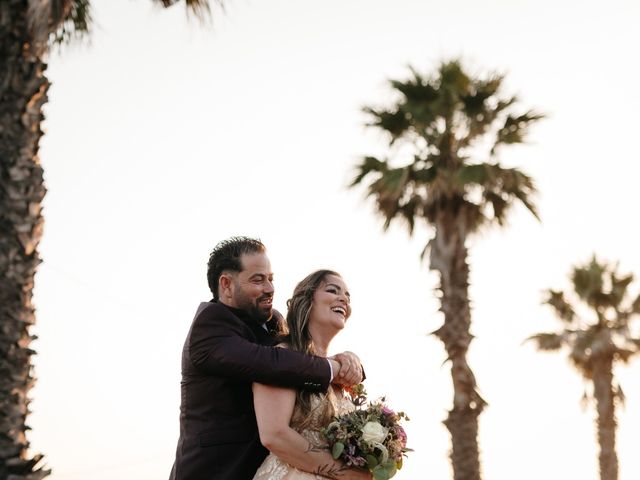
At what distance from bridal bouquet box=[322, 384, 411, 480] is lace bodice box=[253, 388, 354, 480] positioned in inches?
3.7

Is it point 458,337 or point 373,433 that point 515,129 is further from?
point 373,433

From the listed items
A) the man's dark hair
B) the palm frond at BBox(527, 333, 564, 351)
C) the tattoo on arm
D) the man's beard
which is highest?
the palm frond at BBox(527, 333, 564, 351)

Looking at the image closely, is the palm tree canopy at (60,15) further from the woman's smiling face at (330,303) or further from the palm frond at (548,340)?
the palm frond at (548,340)

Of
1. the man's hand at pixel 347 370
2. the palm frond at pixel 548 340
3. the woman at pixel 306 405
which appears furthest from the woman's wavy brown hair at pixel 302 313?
the palm frond at pixel 548 340

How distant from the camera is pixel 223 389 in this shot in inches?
228

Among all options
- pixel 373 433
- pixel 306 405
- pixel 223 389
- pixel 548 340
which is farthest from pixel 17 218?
pixel 548 340

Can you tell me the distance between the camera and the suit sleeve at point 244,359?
5523 millimetres

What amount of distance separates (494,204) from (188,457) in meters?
13.5

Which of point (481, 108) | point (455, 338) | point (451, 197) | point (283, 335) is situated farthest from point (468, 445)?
point (283, 335)

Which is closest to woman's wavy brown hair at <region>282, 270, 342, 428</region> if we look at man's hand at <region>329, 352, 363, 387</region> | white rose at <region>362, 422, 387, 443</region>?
man's hand at <region>329, 352, 363, 387</region>

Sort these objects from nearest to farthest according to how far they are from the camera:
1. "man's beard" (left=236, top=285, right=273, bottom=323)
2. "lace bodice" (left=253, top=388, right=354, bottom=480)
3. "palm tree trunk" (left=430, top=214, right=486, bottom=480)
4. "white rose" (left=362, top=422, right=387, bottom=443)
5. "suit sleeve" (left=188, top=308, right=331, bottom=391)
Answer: "suit sleeve" (left=188, top=308, right=331, bottom=391) < "white rose" (left=362, top=422, right=387, bottom=443) < "lace bodice" (left=253, top=388, right=354, bottom=480) < "man's beard" (left=236, top=285, right=273, bottom=323) < "palm tree trunk" (left=430, top=214, right=486, bottom=480)

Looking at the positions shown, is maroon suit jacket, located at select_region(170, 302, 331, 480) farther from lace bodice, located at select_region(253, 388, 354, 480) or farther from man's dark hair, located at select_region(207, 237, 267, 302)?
man's dark hair, located at select_region(207, 237, 267, 302)

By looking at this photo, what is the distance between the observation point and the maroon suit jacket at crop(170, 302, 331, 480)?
18.3 feet

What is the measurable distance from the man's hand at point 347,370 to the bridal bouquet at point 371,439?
0.61 feet
